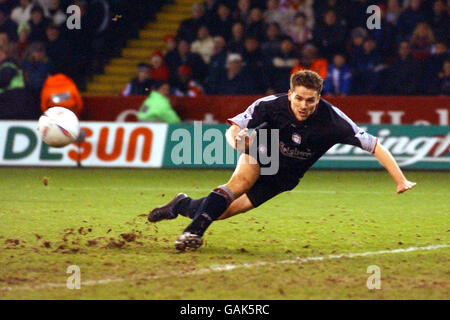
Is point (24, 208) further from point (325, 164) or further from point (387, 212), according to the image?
point (325, 164)

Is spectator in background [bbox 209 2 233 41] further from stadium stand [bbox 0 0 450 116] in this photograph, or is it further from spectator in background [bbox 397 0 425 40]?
spectator in background [bbox 397 0 425 40]

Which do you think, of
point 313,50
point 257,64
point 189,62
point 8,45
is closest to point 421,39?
point 313,50

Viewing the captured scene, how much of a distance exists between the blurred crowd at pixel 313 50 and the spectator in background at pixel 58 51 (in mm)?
1312

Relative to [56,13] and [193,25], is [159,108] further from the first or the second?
[56,13]

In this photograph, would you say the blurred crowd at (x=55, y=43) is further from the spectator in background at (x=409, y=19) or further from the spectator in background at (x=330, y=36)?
the spectator in background at (x=409, y=19)

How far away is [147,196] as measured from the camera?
34.4 ft

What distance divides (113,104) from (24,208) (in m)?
5.82

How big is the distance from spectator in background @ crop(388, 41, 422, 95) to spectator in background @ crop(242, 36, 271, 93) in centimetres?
214

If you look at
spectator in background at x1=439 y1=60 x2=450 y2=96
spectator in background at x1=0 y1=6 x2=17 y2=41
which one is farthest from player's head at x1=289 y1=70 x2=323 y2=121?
spectator in background at x1=0 y1=6 x2=17 y2=41

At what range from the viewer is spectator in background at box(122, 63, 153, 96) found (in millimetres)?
15109

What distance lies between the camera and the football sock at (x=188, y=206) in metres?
7.11

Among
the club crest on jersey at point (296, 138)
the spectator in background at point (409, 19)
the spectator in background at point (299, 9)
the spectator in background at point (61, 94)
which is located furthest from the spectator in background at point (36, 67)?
the club crest on jersey at point (296, 138)

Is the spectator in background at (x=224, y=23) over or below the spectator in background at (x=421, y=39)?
over
